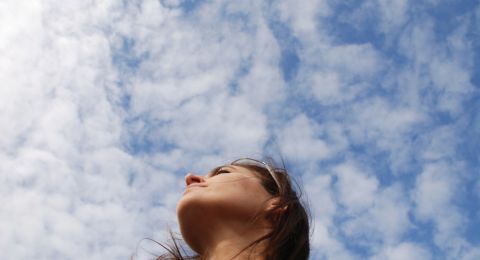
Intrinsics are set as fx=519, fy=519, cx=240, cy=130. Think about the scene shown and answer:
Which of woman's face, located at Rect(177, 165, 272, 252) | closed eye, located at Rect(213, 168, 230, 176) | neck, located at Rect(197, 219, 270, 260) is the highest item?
closed eye, located at Rect(213, 168, 230, 176)

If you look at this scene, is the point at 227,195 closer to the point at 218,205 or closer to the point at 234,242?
the point at 218,205

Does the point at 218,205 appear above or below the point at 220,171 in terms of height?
below

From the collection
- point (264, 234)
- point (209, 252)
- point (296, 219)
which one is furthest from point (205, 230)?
point (296, 219)

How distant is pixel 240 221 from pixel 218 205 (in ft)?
0.68

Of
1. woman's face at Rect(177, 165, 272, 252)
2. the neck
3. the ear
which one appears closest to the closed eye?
woman's face at Rect(177, 165, 272, 252)

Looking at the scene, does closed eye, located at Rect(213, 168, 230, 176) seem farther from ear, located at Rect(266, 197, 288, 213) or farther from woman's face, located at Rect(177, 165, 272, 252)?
ear, located at Rect(266, 197, 288, 213)

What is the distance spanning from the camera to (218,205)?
13.0 ft

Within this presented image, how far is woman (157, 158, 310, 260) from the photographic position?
389 centimetres

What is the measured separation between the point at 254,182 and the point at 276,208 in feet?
1.01

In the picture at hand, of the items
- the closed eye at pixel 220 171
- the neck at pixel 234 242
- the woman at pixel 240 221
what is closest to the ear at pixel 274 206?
the woman at pixel 240 221

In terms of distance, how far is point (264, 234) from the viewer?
396 cm

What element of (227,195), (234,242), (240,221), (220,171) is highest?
(220,171)

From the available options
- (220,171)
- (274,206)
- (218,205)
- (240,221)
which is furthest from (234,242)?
(220,171)

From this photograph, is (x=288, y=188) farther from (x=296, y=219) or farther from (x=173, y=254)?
(x=173, y=254)
